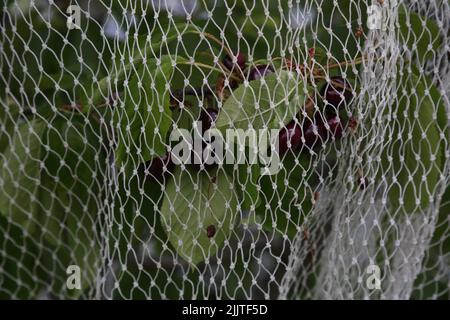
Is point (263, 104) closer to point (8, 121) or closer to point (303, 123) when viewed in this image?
point (303, 123)

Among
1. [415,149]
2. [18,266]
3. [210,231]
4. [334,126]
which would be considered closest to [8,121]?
[18,266]

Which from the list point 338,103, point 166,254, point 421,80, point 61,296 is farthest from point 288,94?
point 61,296

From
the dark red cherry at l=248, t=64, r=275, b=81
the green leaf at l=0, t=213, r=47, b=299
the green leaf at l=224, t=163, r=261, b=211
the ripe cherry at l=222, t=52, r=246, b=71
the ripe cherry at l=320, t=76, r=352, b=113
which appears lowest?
the green leaf at l=0, t=213, r=47, b=299

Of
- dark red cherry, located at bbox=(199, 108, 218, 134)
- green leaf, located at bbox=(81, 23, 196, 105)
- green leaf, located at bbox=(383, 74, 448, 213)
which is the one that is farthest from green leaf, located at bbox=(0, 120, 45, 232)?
green leaf, located at bbox=(383, 74, 448, 213)

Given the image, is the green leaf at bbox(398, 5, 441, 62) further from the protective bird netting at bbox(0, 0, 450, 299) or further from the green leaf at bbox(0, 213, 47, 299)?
the green leaf at bbox(0, 213, 47, 299)

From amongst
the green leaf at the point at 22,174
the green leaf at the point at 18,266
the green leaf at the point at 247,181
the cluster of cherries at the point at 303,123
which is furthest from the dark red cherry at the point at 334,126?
the green leaf at the point at 18,266

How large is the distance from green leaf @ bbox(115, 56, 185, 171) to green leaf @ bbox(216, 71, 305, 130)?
7cm

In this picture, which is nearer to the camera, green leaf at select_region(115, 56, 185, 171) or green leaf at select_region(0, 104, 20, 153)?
green leaf at select_region(115, 56, 185, 171)

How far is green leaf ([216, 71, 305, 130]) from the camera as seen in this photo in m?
0.66

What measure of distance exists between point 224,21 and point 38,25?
26 centimetres

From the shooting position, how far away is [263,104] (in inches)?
26.3

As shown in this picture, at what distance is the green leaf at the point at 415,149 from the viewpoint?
2.40 feet

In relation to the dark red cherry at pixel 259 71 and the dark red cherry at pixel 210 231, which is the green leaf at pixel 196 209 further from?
the dark red cherry at pixel 259 71

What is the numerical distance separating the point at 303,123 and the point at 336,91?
5 cm
